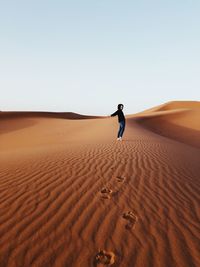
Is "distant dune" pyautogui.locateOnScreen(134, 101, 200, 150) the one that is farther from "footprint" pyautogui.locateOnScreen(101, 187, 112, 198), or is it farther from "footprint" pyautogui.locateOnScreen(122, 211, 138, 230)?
"footprint" pyautogui.locateOnScreen(122, 211, 138, 230)

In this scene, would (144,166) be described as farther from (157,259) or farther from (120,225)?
(157,259)

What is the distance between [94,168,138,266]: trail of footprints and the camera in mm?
2574

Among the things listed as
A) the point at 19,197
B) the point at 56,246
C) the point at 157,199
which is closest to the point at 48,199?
the point at 19,197

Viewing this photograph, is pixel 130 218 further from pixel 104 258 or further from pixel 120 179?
pixel 120 179

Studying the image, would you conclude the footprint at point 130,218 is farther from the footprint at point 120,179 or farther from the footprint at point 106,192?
the footprint at point 120,179

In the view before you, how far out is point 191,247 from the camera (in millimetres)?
2887

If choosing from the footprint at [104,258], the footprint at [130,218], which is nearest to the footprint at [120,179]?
the footprint at [130,218]

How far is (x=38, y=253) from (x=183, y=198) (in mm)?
3012

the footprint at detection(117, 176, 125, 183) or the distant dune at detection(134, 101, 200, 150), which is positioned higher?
the footprint at detection(117, 176, 125, 183)

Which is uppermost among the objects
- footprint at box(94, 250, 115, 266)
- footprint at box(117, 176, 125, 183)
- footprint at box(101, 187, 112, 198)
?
footprint at box(101, 187, 112, 198)

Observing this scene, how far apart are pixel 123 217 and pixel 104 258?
0.97 m

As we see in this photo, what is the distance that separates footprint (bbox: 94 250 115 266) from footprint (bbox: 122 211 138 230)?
0.63m

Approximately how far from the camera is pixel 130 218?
11.5 ft

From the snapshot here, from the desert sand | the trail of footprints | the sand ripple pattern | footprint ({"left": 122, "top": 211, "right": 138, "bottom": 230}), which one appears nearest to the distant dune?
the desert sand
